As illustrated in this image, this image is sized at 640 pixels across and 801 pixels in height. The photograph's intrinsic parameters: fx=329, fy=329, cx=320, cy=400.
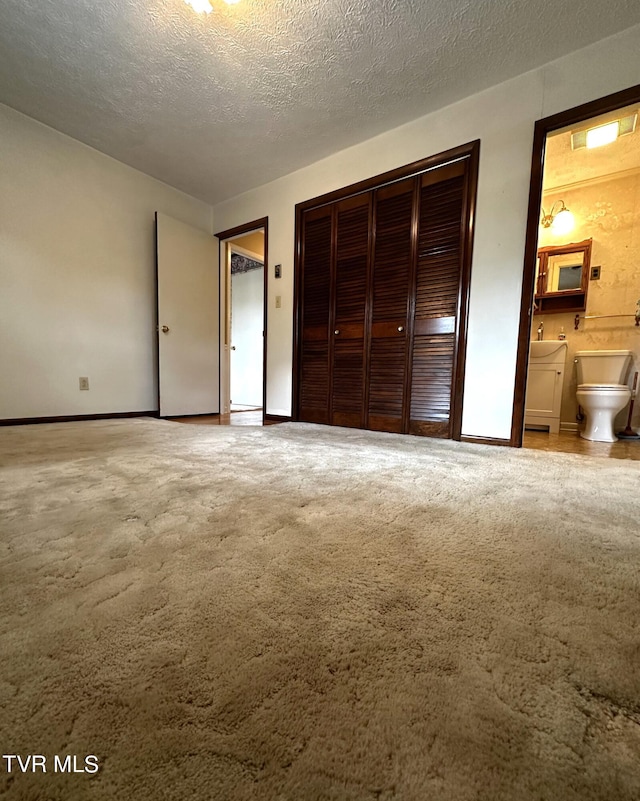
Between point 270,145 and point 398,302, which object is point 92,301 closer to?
point 270,145

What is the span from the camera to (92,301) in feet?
9.98

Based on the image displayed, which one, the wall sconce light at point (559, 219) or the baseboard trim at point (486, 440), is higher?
the wall sconce light at point (559, 219)

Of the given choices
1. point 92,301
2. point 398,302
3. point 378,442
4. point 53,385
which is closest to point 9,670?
point 378,442

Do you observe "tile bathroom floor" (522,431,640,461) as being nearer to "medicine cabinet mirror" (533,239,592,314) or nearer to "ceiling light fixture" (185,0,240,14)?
"medicine cabinet mirror" (533,239,592,314)

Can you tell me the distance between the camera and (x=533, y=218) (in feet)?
6.77

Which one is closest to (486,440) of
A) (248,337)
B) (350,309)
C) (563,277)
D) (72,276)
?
(350,309)

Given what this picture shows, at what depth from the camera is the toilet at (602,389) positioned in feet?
9.02

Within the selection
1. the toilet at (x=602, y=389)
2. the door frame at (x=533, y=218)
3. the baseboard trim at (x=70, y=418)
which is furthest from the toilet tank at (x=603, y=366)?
the baseboard trim at (x=70, y=418)

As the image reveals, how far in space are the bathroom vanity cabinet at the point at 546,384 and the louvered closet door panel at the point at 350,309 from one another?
1.78 m

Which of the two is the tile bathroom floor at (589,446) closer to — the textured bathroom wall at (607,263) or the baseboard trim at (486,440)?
the baseboard trim at (486,440)

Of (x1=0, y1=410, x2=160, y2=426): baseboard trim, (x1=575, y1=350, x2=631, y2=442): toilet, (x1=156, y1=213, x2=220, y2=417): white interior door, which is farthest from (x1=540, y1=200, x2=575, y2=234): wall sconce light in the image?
(x1=0, y1=410, x2=160, y2=426): baseboard trim

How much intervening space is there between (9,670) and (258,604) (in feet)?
1.16

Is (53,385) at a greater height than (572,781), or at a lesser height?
greater

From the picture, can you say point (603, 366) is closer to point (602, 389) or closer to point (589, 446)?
point (602, 389)
